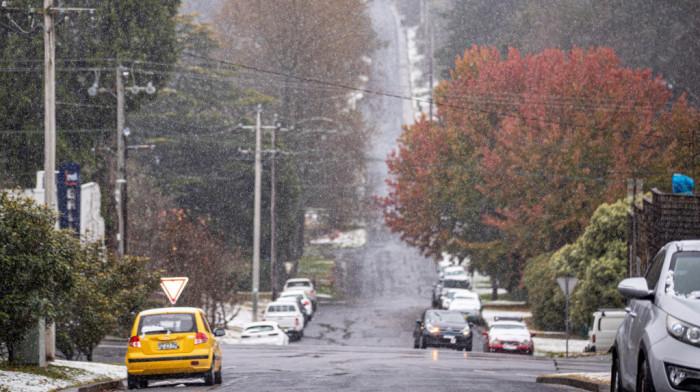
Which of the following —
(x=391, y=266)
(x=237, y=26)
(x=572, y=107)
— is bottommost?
(x=391, y=266)

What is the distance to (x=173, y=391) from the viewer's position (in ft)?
61.2

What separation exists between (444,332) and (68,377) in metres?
17.5

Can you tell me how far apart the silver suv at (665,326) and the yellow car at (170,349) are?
9900 millimetres

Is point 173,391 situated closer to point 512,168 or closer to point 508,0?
point 512,168

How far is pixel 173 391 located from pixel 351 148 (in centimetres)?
5876

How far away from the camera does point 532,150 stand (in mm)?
52938

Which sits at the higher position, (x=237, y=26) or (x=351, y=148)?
(x=237, y=26)

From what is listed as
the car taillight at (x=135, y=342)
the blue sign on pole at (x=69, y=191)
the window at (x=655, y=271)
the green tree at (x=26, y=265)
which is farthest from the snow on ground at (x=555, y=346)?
the window at (x=655, y=271)

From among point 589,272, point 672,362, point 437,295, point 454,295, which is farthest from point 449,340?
point 672,362

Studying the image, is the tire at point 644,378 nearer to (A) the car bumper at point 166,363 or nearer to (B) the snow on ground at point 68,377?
(B) the snow on ground at point 68,377

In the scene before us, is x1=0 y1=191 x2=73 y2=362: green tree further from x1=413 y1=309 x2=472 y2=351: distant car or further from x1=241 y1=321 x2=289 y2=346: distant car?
x1=241 y1=321 x2=289 y2=346: distant car

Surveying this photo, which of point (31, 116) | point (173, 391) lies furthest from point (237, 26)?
point (173, 391)

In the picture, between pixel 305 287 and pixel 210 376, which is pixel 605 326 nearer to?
pixel 210 376

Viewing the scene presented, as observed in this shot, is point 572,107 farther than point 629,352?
Yes
